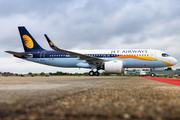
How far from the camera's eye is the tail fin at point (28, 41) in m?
20.4

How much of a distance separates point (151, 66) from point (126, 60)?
10.0ft

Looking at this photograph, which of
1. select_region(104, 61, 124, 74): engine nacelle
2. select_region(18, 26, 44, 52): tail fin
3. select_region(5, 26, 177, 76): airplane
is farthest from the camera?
select_region(18, 26, 44, 52): tail fin

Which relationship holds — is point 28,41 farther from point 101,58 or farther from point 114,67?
point 114,67

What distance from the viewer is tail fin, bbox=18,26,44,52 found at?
2042cm

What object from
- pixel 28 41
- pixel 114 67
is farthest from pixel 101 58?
pixel 28 41

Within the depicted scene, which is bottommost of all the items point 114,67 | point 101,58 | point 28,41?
point 114,67

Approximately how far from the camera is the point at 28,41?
2086 centimetres

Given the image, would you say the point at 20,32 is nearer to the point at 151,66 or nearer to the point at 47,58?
the point at 47,58

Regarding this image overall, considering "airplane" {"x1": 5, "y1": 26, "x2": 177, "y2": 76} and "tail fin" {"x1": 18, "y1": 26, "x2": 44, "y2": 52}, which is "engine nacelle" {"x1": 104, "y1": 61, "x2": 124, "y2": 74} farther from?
"tail fin" {"x1": 18, "y1": 26, "x2": 44, "y2": 52}

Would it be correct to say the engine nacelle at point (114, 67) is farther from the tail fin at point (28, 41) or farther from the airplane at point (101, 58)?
the tail fin at point (28, 41)

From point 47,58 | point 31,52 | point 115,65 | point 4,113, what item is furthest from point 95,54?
point 4,113

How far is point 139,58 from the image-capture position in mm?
17609

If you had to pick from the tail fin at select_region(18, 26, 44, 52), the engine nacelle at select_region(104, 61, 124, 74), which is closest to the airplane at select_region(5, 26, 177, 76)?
the tail fin at select_region(18, 26, 44, 52)

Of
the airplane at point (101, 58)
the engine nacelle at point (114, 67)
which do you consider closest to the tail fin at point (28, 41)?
the airplane at point (101, 58)
